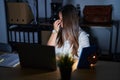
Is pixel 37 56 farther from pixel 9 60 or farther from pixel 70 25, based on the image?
pixel 70 25

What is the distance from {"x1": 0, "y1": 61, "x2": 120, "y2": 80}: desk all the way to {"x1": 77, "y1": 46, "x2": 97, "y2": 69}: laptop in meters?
0.04

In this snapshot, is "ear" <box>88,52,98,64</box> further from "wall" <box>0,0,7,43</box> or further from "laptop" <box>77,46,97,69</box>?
"wall" <box>0,0,7,43</box>

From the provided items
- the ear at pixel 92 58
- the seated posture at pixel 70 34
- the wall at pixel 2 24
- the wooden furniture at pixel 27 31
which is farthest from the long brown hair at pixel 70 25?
the wall at pixel 2 24

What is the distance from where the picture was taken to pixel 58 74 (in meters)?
1.61

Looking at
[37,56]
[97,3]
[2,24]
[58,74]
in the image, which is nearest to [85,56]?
[58,74]

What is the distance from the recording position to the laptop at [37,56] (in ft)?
5.17

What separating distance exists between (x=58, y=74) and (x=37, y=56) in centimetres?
20

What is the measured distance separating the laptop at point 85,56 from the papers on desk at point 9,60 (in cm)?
55

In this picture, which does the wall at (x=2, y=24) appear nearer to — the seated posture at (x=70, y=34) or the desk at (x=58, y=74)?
the seated posture at (x=70, y=34)

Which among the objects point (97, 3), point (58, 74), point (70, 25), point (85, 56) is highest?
point (97, 3)

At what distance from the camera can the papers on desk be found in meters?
1.81

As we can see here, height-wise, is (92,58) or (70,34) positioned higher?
(70,34)

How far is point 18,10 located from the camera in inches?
129

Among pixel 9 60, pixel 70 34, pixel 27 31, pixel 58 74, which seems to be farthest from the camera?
pixel 27 31
